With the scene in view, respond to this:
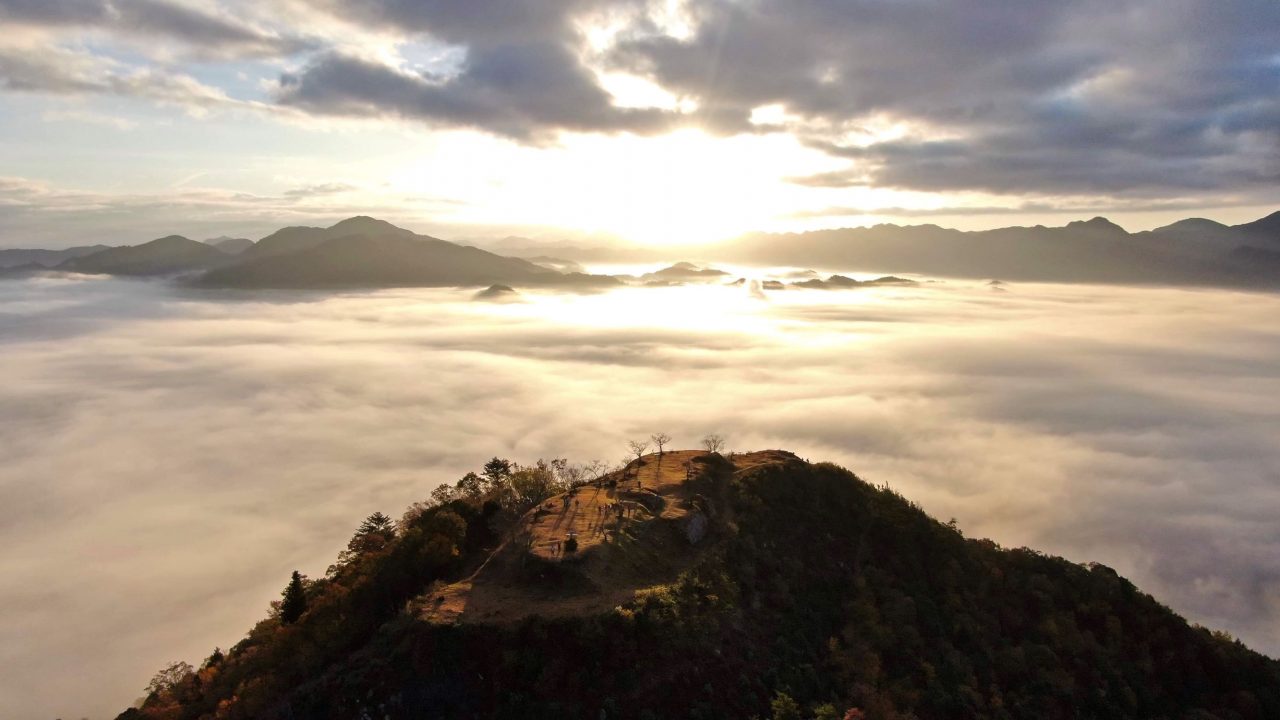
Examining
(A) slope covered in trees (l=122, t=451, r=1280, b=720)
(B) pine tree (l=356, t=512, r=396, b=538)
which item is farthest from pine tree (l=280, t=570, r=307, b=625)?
(B) pine tree (l=356, t=512, r=396, b=538)

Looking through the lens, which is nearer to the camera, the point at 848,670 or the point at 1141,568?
the point at 848,670

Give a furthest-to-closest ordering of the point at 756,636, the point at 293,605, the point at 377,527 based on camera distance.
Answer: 1. the point at 377,527
2. the point at 293,605
3. the point at 756,636

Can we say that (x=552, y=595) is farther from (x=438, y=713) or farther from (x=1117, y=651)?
(x=1117, y=651)

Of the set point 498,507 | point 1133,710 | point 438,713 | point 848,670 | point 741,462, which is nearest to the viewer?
point 438,713

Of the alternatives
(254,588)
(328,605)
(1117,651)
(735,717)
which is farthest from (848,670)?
(254,588)

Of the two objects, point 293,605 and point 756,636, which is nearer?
point 756,636

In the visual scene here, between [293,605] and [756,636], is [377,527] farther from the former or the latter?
[756,636]

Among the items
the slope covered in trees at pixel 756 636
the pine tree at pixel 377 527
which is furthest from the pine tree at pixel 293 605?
the pine tree at pixel 377 527

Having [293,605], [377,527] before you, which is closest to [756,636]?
[293,605]

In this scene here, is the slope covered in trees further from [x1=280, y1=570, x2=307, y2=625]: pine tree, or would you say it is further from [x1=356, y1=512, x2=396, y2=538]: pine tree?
[x1=356, y1=512, x2=396, y2=538]: pine tree
